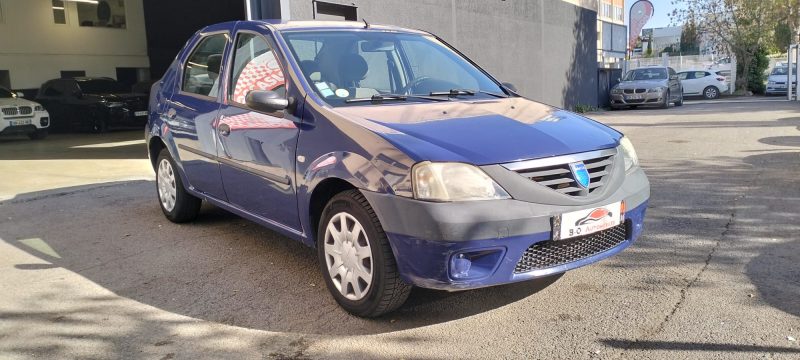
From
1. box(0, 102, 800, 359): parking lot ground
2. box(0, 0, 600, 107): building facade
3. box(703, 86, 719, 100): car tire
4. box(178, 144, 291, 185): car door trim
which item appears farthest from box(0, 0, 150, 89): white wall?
box(703, 86, 719, 100): car tire

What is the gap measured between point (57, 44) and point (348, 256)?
20.2 metres

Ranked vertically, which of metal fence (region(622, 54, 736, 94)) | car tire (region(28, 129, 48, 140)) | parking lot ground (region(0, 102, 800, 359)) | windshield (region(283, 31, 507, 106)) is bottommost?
parking lot ground (region(0, 102, 800, 359))

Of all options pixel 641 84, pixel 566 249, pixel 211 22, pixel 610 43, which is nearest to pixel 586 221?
pixel 566 249

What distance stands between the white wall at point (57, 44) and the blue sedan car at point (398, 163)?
17254 mm

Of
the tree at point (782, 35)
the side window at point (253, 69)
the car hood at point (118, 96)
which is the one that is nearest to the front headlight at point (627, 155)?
the side window at point (253, 69)

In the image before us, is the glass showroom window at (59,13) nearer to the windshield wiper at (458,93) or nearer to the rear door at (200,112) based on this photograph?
the rear door at (200,112)

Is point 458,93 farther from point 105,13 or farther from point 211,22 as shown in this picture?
point 105,13

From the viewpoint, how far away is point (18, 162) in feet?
36.5

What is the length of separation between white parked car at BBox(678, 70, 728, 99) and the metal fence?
1.81 meters

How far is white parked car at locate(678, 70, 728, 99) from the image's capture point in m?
26.8

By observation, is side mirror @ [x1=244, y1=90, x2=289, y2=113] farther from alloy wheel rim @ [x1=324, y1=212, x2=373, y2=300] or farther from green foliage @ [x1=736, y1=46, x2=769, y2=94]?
green foliage @ [x1=736, y1=46, x2=769, y2=94]

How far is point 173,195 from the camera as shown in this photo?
5.85m

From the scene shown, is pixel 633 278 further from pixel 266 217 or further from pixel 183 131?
pixel 183 131

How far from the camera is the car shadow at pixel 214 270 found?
3.75 m
